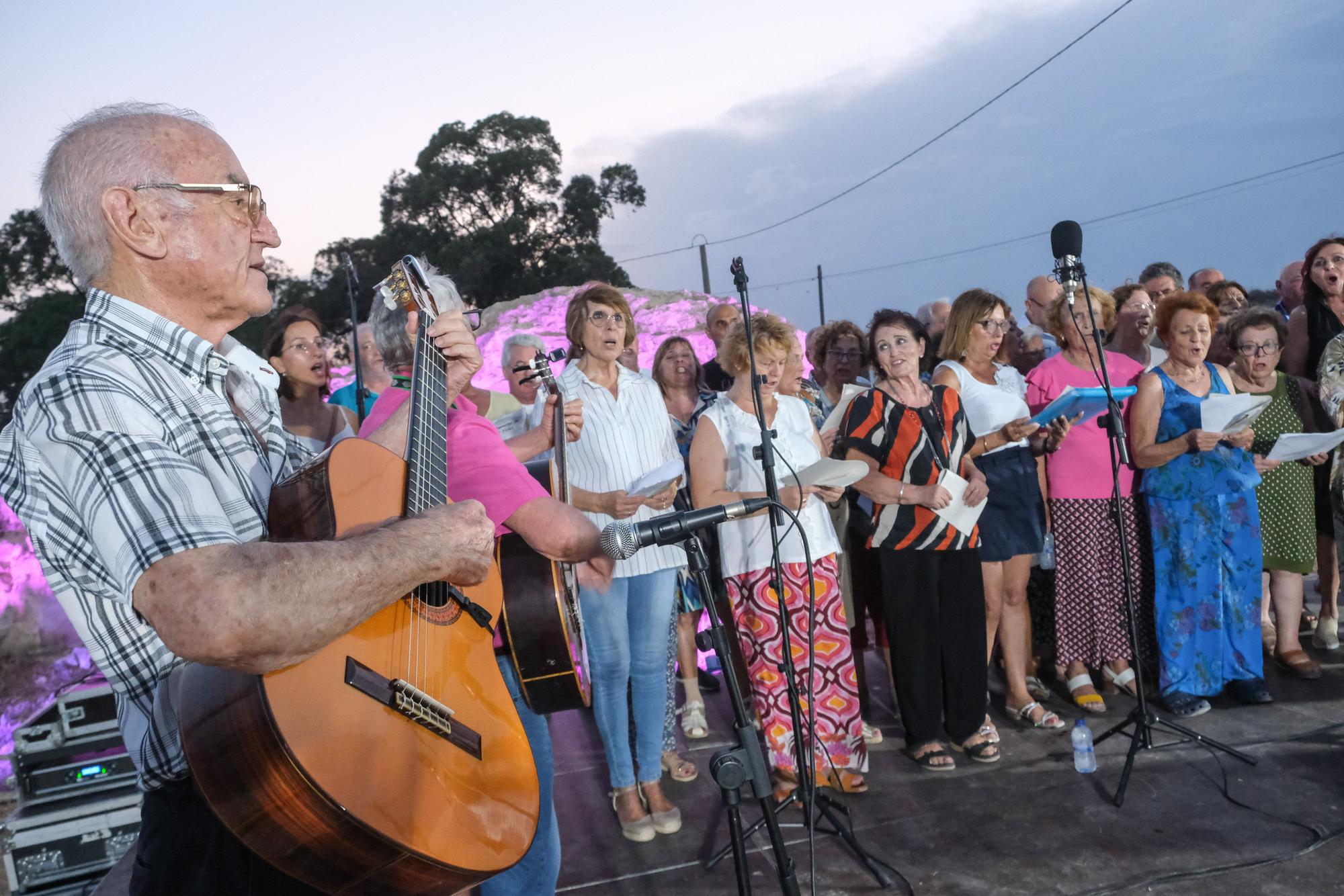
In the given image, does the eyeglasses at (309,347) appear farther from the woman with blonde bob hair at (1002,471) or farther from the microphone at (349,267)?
the woman with blonde bob hair at (1002,471)

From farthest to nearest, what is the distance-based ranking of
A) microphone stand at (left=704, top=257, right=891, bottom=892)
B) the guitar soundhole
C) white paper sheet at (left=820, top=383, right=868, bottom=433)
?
1. white paper sheet at (left=820, top=383, right=868, bottom=433)
2. microphone stand at (left=704, top=257, right=891, bottom=892)
3. the guitar soundhole

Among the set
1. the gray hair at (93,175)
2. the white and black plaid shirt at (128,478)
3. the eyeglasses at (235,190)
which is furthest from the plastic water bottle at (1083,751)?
the gray hair at (93,175)

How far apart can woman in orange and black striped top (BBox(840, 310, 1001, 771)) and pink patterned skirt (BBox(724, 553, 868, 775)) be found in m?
0.32

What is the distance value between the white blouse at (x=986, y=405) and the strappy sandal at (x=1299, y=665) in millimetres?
2079

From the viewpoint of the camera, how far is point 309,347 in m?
4.67

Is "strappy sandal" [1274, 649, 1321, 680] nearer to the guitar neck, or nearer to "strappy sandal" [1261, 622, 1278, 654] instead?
"strappy sandal" [1261, 622, 1278, 654]

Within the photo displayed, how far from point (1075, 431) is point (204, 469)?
14.8ft

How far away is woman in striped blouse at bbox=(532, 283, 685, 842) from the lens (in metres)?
3.77

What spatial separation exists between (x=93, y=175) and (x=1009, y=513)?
4.26 m

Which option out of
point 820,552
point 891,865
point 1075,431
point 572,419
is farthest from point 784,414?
point 891,865

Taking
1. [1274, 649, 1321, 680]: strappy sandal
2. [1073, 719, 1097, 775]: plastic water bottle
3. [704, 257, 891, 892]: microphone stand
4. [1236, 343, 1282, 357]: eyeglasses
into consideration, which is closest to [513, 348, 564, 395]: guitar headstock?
[704, 257, 891, 892]: microphone stand

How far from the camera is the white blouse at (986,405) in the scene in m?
4.59

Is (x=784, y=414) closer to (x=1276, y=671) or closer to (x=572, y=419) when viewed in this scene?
(x=572, y=419)

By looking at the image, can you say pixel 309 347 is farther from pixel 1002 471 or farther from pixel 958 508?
pixel 1002 471
